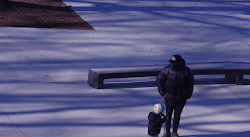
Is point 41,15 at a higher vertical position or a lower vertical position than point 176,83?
lower

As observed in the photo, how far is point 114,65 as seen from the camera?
41.2ft

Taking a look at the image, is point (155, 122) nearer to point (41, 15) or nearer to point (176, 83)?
point (176, 83)

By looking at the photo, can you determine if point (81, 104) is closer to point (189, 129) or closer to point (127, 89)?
point (127, 89)

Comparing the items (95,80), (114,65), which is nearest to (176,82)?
(95,80)

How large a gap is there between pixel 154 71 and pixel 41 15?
8.12 meters

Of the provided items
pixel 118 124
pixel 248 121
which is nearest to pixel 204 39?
pixel 248 121

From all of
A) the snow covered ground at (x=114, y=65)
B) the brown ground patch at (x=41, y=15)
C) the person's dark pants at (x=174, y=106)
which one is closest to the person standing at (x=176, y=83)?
the person's dark pants at (x=174, y=106)

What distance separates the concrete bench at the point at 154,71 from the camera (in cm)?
1061

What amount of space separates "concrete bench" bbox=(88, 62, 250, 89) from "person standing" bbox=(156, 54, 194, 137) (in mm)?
2807

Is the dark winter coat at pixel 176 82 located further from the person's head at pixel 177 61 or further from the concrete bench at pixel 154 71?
the concrete bench at pixel 154 71

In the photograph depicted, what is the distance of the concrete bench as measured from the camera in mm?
10609

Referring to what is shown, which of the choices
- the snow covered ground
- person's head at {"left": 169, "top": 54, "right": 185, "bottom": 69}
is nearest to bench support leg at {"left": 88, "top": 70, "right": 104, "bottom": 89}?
the snow covered ground

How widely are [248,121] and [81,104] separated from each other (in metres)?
3.52

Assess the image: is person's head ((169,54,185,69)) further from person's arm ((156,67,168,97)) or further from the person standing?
person's arm ((156,67,168,97))
